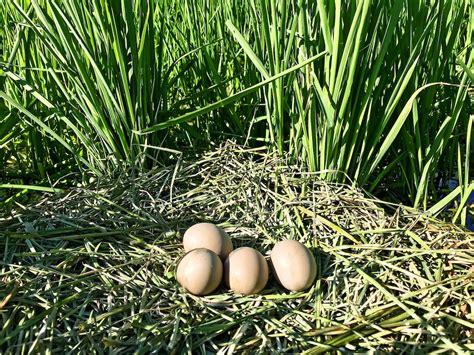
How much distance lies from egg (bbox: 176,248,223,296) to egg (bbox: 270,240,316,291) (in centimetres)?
13

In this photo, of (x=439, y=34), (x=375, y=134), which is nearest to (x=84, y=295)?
(x=375, y=134)

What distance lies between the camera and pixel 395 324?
3.96 ft

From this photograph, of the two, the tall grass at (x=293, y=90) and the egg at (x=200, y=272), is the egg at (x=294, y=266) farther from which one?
the tall grass at (x=293, y=90)

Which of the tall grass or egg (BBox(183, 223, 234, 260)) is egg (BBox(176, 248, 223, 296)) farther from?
the tall grass

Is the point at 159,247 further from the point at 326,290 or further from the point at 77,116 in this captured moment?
the point at 77,116

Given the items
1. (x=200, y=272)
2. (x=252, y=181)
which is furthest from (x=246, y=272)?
(x=252, y=181)

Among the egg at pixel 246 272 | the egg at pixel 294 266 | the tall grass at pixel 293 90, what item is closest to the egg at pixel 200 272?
the egg at pixel 246 272

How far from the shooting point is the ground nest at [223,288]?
119 cm

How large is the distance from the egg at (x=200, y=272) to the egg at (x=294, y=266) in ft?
0.43

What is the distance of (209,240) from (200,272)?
0.12m

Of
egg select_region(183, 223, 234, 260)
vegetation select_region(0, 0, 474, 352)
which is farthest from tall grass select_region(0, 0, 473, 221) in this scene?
egg select_region(183, 223, 234, 260)

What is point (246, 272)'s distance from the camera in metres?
1.27

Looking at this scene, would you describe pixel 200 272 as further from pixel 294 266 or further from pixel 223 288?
pixel 294 266

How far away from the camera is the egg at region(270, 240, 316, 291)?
4.20 ft
